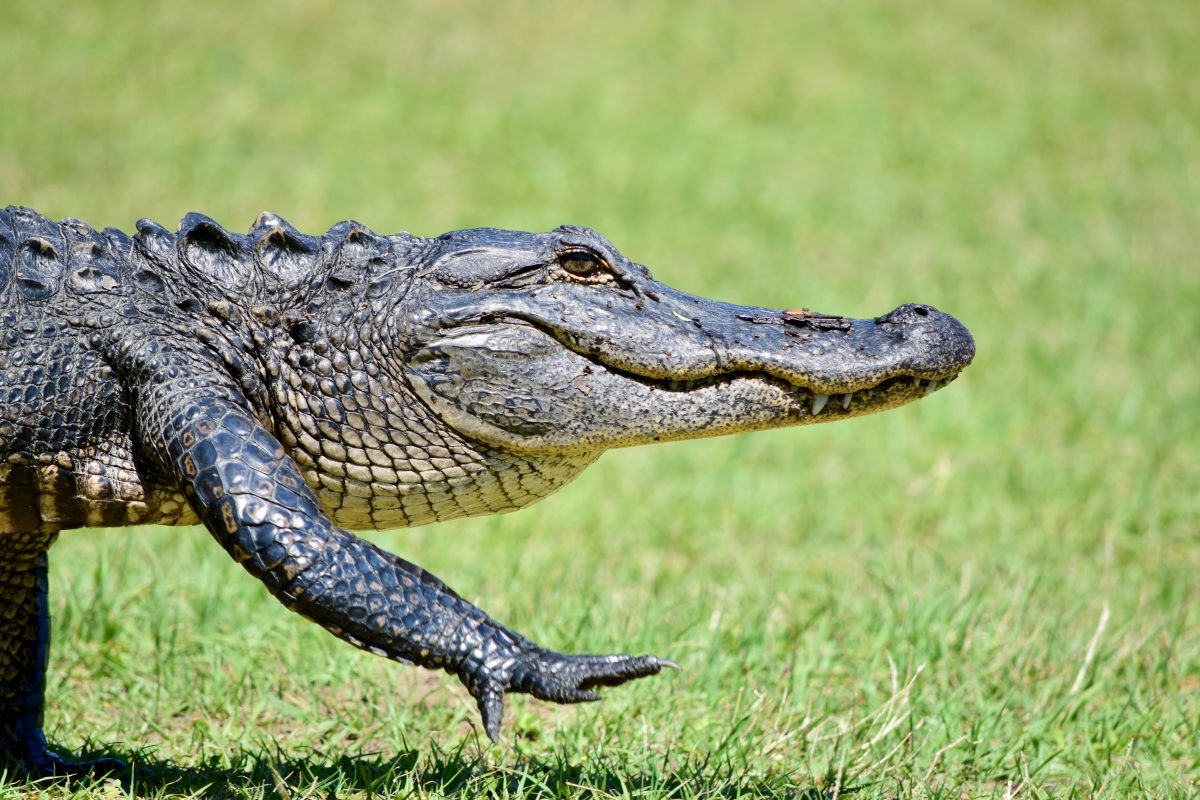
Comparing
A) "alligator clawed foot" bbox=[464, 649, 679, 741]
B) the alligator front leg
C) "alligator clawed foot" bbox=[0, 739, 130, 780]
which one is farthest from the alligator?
"alligator clawed foot" bbox=[0, 739, 130, 780]

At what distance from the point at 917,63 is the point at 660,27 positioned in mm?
2447

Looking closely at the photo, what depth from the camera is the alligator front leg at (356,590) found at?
2201 mm

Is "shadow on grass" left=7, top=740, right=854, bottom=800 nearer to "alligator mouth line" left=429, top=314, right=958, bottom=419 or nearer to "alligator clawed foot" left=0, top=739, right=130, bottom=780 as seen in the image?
"alligator clawed foot" left=0, top=739, right=130, bottom=780

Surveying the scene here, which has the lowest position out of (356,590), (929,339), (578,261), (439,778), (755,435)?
(439,778)

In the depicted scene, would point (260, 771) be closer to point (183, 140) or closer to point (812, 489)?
point (812, 489)

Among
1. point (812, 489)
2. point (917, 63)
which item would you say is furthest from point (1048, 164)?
point (812, 489)

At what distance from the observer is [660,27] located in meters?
12.1

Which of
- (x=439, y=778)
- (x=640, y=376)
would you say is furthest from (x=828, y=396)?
(x=439, y=778)

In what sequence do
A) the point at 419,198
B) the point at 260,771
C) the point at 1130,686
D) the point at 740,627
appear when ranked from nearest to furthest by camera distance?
the point at 260,771
the point at 1130,686
the point at 740,627
the point at 419,198

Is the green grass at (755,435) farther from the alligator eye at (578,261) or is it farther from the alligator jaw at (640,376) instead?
the alligator eye at (578,261)

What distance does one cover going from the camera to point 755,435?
649 cm

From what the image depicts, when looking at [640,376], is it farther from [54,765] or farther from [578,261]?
[54,765]

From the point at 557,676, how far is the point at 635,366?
69cm

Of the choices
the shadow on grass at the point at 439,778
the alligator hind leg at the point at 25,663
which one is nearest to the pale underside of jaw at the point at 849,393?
the shadow on grass at the point at 439,778
